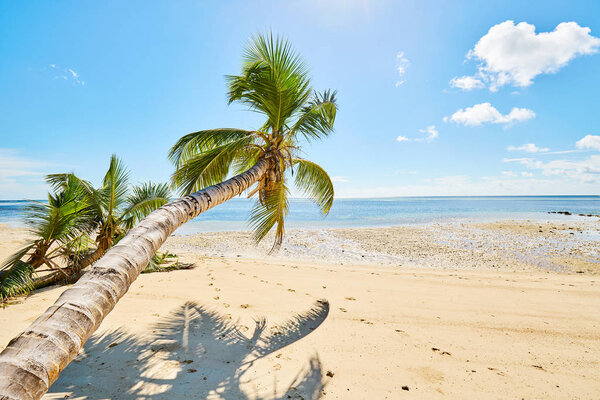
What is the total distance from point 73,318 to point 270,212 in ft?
13.3

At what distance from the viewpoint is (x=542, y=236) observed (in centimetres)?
1759

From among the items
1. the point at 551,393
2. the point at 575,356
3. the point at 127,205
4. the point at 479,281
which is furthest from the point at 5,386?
the point at 479,281

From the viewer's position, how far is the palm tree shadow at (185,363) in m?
3.01

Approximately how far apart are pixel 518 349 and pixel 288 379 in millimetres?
3652

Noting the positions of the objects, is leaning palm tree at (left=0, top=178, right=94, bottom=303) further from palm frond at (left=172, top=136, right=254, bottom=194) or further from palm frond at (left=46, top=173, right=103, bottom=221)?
palm frond at (left=172, top=136, right=254, bottom=194)

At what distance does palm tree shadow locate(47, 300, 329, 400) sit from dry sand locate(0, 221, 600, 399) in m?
0.02

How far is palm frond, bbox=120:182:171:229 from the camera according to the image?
6832 mm

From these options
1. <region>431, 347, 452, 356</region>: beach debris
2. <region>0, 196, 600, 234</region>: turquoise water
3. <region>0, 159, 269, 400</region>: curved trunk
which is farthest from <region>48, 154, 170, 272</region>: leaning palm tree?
<region>431, 347, 452, 356</region>: beach debris

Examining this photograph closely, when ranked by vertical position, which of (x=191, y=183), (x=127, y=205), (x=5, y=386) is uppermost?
(x=191, y=183)

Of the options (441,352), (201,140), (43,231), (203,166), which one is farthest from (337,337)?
(43,231)

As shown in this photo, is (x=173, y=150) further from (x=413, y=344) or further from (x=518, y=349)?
(x=518, y=349)

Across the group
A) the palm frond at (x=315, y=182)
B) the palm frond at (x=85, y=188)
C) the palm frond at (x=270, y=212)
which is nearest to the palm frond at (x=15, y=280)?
the palm frond at (x=85, y=188)

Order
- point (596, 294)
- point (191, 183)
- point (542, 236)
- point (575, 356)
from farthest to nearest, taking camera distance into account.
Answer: point (542, 236) → point (596, 294) → point (191, 183) → point (575, 356)

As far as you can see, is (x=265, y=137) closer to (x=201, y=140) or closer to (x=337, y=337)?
(x=201, y=140)
